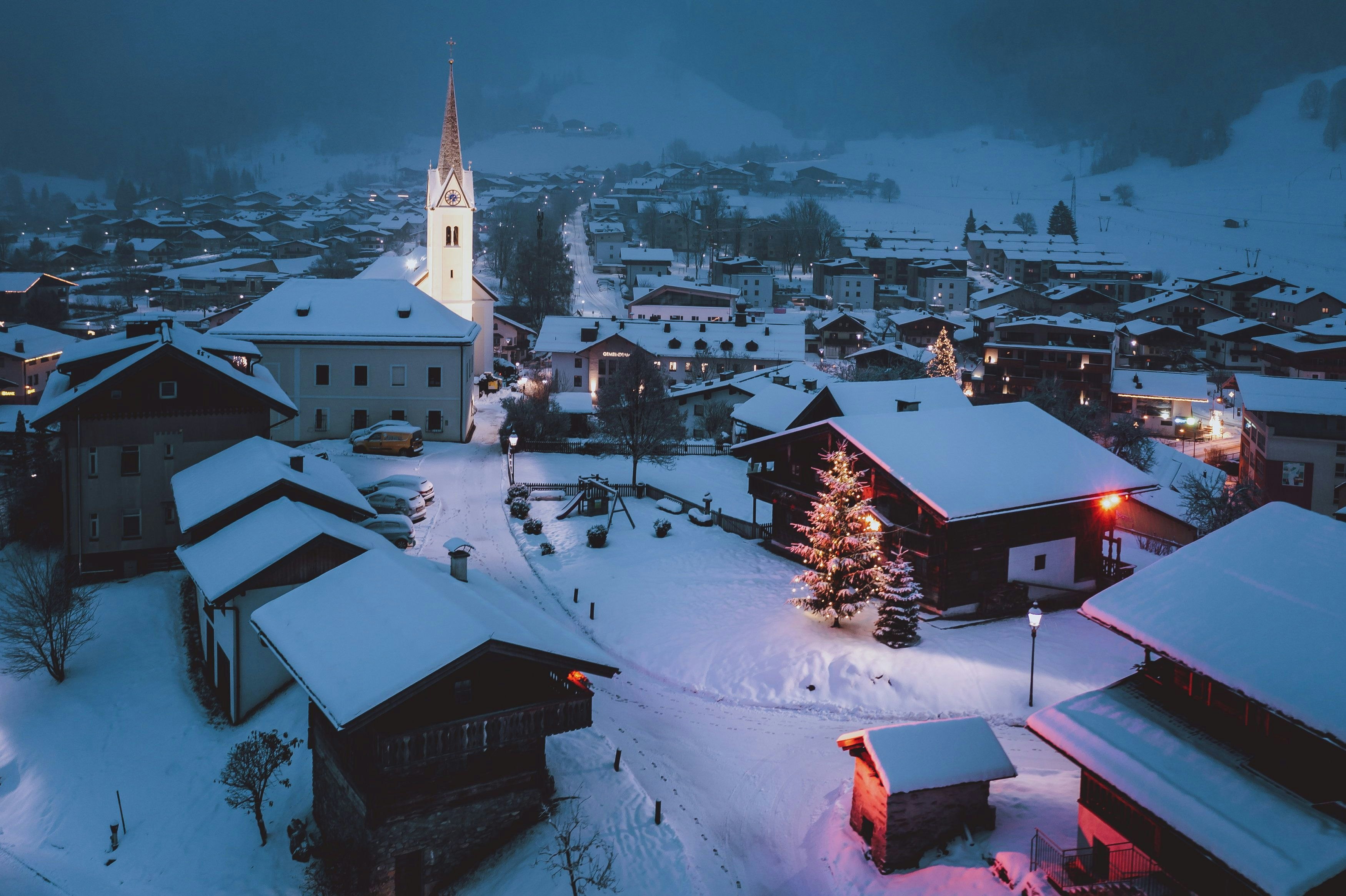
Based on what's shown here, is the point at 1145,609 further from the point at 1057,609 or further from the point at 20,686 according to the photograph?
the point at 20,686

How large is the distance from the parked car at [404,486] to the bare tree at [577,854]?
62.4ft

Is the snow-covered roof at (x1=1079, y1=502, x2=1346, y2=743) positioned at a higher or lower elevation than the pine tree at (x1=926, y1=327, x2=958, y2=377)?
lower

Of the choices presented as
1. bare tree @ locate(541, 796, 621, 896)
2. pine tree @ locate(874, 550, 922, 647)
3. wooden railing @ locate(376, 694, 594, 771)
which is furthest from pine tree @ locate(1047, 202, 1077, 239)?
bare tree @ locate(541, 796, 621, 896)

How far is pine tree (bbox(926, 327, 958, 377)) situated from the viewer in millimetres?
65438

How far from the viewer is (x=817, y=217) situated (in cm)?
14988

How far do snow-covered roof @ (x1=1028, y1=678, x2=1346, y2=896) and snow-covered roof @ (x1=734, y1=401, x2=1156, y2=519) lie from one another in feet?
34.5

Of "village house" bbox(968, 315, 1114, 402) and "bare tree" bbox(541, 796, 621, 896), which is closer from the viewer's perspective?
"bare tree" bbox(541, 796, 621, 896)

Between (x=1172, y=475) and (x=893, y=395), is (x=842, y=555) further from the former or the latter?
(x=1172, y=475)

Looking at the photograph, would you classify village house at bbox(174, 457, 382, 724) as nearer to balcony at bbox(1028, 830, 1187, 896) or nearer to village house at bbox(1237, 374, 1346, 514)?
balcony at bbox(1028, 830, 1187, 896)

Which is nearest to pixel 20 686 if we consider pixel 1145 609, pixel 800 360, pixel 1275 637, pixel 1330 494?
pixel 1145 609

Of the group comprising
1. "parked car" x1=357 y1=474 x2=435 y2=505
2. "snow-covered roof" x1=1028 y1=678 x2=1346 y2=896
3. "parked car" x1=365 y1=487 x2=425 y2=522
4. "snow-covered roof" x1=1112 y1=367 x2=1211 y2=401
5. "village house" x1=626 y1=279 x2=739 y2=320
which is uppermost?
"village house" x1=626 y1=279 x2=739 y2=320

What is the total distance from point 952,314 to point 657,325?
53.2m

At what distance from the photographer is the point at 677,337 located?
64.2 m

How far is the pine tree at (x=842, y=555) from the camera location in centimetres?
2377
